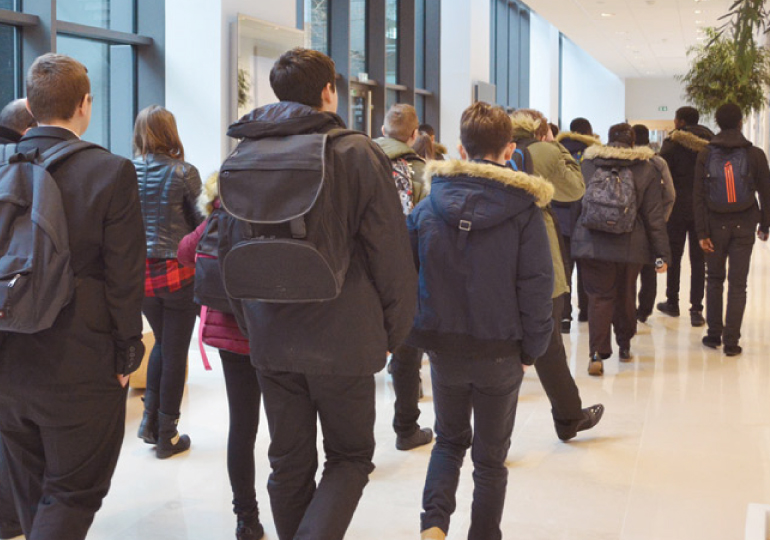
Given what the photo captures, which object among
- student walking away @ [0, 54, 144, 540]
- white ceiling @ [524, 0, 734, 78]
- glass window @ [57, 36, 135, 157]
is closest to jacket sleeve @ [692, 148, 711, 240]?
glass window @ [57, 36, 135, 157]

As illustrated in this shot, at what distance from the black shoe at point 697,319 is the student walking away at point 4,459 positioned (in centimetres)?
557

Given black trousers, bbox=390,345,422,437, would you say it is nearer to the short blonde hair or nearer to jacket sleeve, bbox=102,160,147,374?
the short blonde hair

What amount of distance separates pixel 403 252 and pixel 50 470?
43.1 inches

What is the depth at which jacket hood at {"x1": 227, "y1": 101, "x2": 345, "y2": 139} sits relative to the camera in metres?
2.39

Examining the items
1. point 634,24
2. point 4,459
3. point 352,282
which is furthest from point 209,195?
point 634,24

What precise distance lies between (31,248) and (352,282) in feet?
2.62

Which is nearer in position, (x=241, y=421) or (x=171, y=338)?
(x=241, y=421)

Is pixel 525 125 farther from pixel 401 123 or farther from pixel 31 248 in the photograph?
pixel 31 248

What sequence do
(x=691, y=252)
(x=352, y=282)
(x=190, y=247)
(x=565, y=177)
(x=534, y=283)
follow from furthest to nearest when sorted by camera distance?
(x=691, y=252)
(x=565, y=177)
(x=190, y=247)
(x=534, y=283)
(x=352, y=282)

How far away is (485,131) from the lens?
2.95 metres

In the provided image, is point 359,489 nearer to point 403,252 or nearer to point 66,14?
point 403,252

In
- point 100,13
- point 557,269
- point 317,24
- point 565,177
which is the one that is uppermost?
point 317,24

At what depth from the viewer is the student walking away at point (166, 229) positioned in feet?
12.7

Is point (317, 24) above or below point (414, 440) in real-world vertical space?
above
